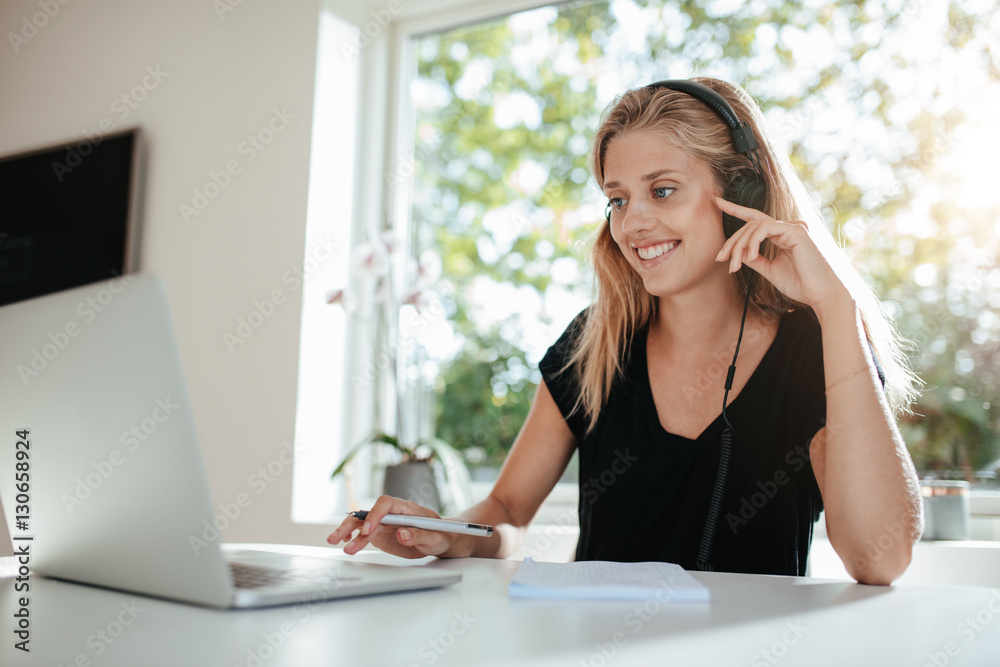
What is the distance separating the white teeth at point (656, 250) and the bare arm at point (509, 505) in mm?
330

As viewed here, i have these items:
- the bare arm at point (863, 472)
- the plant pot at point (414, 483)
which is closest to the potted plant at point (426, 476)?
the plant pot at point (414, 483)

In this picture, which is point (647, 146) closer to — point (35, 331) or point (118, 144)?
point (35, 331)

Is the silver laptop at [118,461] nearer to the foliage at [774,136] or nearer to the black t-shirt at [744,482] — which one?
the black t-shirt at [744,482]

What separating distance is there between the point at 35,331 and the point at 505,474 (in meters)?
0.89

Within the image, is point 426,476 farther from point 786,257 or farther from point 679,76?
point 679,76

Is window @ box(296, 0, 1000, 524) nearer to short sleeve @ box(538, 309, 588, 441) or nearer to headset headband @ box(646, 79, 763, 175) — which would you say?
short sleeve @ box(538, 309, 588, 441)

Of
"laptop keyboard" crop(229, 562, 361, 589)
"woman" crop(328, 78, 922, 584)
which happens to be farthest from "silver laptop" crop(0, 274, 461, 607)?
"woman" crop(328, 78, 922, 584)

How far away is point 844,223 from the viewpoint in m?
1.85

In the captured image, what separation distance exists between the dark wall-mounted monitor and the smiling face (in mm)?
1925

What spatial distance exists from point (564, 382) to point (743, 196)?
0.47 m

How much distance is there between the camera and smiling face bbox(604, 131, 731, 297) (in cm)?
132

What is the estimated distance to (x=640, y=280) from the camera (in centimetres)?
151

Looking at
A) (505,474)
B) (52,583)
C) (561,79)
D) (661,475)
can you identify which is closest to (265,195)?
(561,79)

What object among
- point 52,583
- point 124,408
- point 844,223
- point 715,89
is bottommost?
point 52,583
